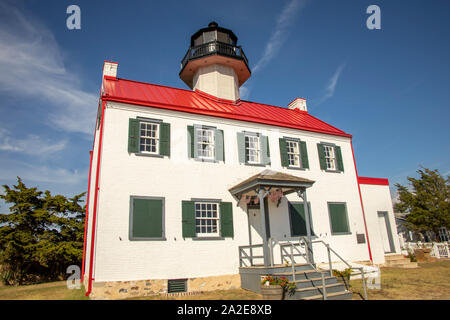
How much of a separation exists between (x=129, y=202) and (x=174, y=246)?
2324 millimetres

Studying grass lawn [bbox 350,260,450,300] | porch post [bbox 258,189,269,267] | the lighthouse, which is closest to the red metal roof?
the lighthouse

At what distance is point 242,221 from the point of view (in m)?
12.5

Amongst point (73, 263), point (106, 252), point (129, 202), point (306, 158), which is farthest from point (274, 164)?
point (73, 263)

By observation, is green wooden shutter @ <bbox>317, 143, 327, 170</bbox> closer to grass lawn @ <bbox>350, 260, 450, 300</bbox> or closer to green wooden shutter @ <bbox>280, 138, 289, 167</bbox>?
green wooden shutter @ <bbox>280, 138, 289, 167</bbox>

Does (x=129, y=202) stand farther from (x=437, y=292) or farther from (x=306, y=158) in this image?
(x=437, y=292)

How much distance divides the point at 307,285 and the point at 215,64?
12.9 meters

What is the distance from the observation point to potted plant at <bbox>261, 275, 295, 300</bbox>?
8.98m

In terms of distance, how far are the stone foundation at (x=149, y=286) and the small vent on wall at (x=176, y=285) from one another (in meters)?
0.14

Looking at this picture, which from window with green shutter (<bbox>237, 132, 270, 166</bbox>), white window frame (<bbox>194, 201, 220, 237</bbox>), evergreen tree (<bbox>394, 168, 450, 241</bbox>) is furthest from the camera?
evergreen tree (<bbox>394, 168, 450, 241</bbox>)

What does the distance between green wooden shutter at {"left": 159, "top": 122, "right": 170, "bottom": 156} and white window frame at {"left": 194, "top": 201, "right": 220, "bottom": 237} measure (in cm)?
247

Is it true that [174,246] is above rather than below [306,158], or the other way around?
below

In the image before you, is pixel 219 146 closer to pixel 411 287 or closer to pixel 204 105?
pixel 204 105

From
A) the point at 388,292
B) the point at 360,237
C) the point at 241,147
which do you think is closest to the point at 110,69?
the point at 241,147

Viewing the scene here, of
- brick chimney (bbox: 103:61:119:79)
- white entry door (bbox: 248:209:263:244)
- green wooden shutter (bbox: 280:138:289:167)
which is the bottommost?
white entry door (bbox: 248:209:263:244)
